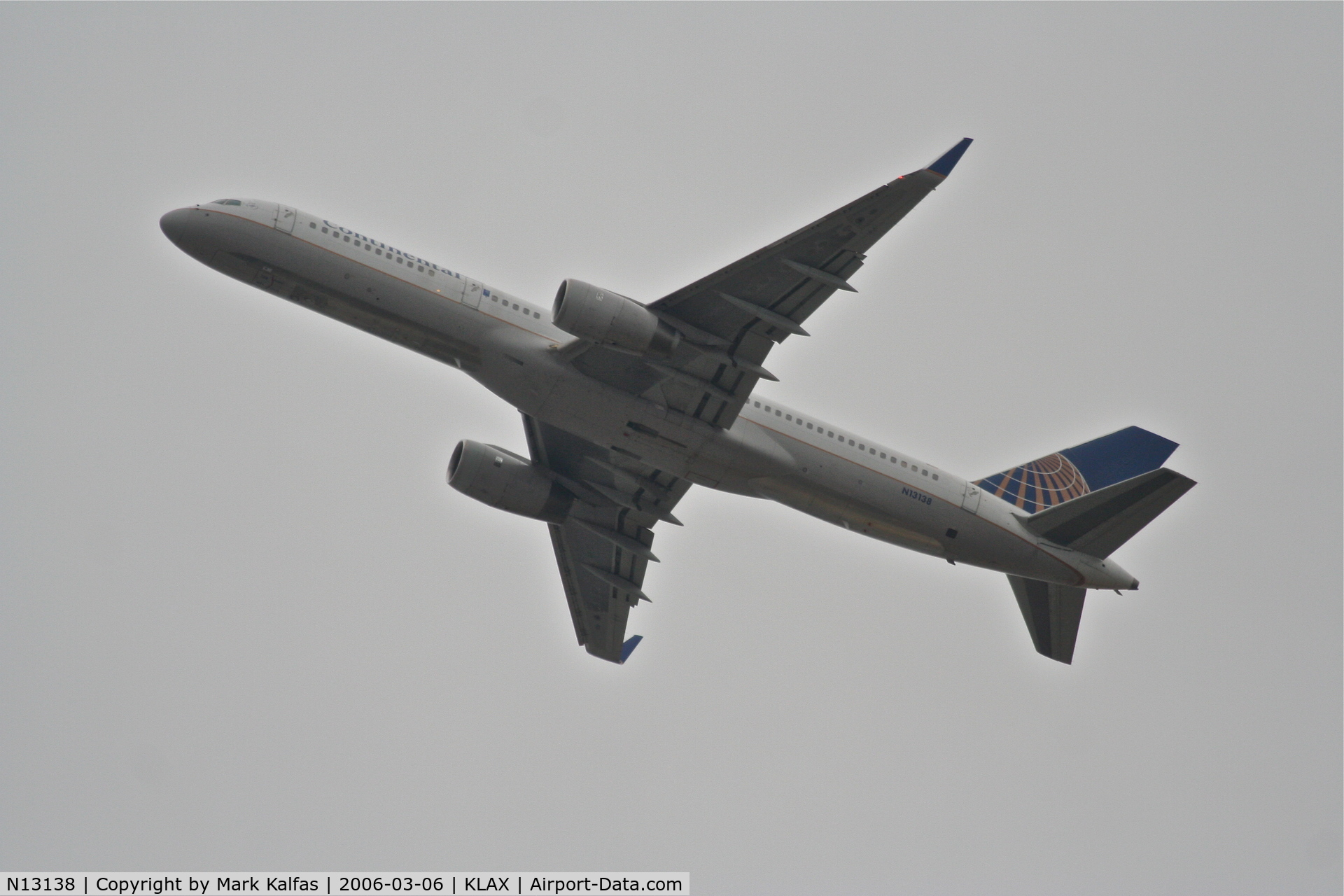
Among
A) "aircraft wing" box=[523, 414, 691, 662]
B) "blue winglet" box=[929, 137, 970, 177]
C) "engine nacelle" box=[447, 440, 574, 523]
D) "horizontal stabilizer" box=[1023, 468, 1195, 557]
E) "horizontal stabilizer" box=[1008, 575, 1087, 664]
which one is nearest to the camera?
"blue winglet" box=[929, 137, 970, 177]

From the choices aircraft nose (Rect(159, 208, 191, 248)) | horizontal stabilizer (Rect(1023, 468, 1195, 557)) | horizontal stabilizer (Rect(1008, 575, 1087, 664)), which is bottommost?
horizontal stabilizer (Rect(1008, 575, 1087, 664))

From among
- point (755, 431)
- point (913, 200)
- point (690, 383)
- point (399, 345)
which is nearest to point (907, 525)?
point (755, 431)

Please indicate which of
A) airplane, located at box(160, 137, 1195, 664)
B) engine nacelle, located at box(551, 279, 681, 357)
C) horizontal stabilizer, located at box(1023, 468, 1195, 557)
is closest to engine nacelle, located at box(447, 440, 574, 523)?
airplane, located at box(160, 137, 1195, 664)

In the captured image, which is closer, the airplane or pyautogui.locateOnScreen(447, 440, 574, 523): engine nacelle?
the airplane

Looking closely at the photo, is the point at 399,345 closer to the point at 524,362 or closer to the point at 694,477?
the point at 524,362

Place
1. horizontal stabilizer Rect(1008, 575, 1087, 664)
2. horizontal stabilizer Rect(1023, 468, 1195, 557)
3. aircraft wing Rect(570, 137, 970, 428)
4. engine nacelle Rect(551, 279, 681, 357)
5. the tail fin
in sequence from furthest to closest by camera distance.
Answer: horizontal stabilizer Rect(1008, 575, 1087, 664)
the tail fin
horizontal stabilizer Rect(1023, 468, 1195, 557)
engine nacelle Rect(551, 279, 681, 357)
aircraft wing Rect(570, 137, 970, 428)

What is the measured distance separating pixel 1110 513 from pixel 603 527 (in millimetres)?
17541

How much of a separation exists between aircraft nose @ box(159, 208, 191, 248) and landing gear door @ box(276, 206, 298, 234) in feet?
8.20

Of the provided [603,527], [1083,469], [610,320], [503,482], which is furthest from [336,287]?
[1083,469]

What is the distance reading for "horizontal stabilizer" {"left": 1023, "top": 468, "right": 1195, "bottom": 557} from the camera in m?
36.6

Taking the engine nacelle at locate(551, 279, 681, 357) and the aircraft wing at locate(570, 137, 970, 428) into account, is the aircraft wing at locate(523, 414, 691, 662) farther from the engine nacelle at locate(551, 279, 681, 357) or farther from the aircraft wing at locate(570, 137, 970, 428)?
the engine nacelle at locate(551, 279, 681, 357)

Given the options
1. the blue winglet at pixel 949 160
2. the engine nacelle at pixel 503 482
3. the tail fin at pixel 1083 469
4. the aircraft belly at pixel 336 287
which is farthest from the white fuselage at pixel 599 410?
the blue winglet at pixel 949 160

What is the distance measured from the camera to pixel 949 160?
30.7 m

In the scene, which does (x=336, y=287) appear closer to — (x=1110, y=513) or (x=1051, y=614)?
(x=1110, y=513)
